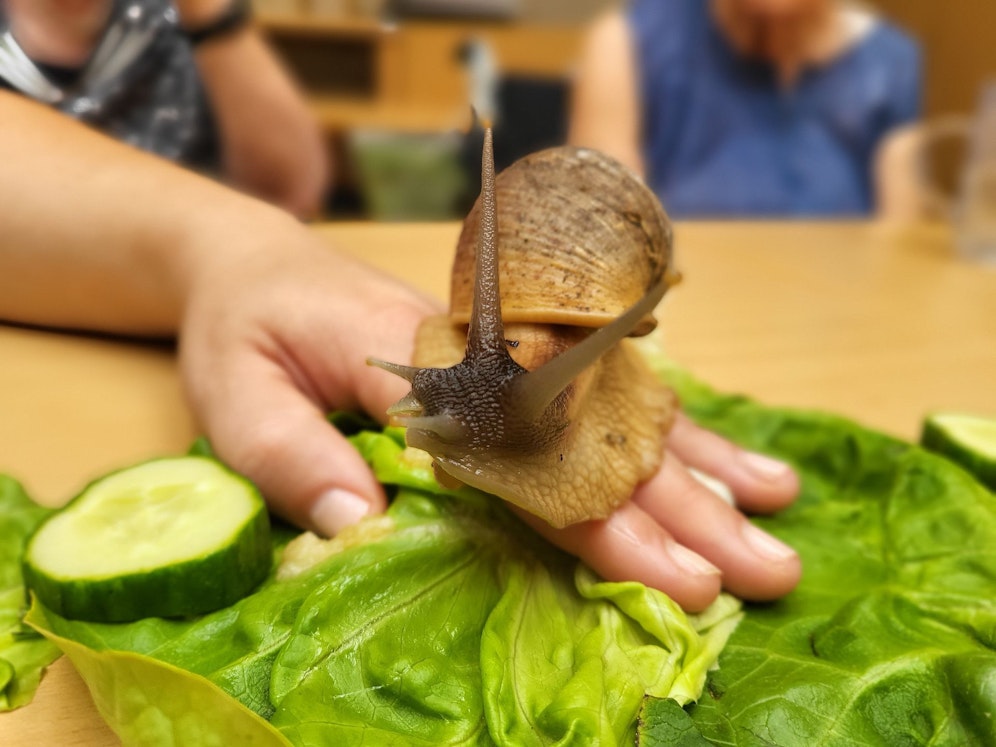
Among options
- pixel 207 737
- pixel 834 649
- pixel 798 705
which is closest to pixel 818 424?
pixel 834 649

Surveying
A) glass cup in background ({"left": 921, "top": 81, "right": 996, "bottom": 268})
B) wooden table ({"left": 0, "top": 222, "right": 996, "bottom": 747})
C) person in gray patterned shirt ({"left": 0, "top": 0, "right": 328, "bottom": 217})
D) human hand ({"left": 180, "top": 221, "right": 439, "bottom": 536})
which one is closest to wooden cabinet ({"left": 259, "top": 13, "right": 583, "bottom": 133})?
person in gray patterned shirt ({"left": 0, "top": 0, "right": 328, "bottom": 217})

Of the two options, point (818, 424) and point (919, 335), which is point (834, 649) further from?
point (919, 335)

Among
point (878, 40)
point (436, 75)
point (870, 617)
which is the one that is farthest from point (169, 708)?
point (436, 75)

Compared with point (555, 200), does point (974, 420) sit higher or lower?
lower

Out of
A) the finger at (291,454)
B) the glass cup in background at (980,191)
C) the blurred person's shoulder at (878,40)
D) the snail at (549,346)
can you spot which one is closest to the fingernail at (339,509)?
the finger at (291,454)

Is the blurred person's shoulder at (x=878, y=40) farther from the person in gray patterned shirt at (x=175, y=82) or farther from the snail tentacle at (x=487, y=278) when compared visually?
the snail tentacle at (x=487, y=278)

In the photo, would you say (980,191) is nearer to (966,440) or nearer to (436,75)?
(966,440)

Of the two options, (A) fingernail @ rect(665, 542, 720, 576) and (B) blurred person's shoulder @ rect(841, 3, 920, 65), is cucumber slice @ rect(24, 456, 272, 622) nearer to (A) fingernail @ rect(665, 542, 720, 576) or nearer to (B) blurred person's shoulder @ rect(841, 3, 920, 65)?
(A) fingernail @ rect(665, 542, 720, 576)
